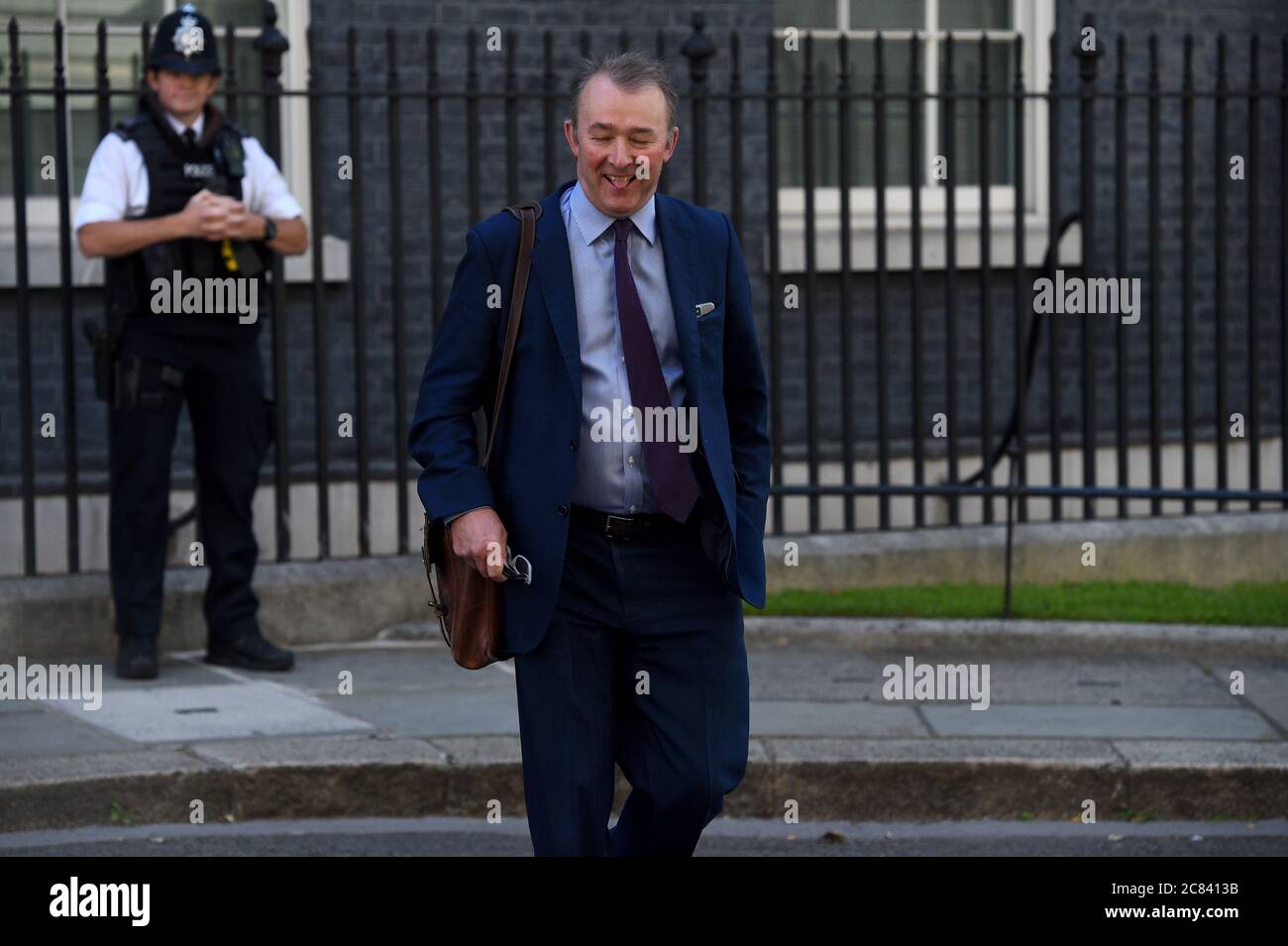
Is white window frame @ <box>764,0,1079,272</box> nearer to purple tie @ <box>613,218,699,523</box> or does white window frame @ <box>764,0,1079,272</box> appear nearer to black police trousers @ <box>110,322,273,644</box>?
black police trousers @ <box>110,322,273,644</box>

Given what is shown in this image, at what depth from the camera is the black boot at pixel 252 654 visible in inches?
Result: 303

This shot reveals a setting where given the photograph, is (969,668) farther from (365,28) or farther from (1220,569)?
(365,28)

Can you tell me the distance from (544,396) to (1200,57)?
309 inches

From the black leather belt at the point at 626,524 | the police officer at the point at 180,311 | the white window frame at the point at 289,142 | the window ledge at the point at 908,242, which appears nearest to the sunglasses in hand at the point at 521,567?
the black leather belt at the point at 626,524

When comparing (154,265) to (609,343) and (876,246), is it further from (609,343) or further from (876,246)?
(609,343)

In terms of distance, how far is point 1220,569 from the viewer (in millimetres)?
9445

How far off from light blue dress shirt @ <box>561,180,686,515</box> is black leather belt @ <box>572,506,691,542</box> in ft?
0.05

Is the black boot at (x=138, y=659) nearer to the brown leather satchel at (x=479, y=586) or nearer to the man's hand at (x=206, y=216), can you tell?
the man's hand at (x=206, y=216)

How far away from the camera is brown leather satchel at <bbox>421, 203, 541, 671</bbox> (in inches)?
163

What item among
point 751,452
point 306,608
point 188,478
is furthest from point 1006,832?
point 188,478

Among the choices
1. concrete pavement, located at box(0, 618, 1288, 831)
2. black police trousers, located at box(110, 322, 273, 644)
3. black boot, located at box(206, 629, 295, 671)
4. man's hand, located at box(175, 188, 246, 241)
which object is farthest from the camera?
black boot, located at box(206, 629, 295, 671)

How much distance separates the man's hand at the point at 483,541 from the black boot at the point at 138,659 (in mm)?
3758

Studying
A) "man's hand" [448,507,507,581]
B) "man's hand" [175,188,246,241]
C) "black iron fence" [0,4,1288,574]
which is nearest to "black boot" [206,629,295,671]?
"black iron fence" [0,4,1288,574]

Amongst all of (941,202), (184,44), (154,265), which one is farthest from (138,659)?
(941,202)
